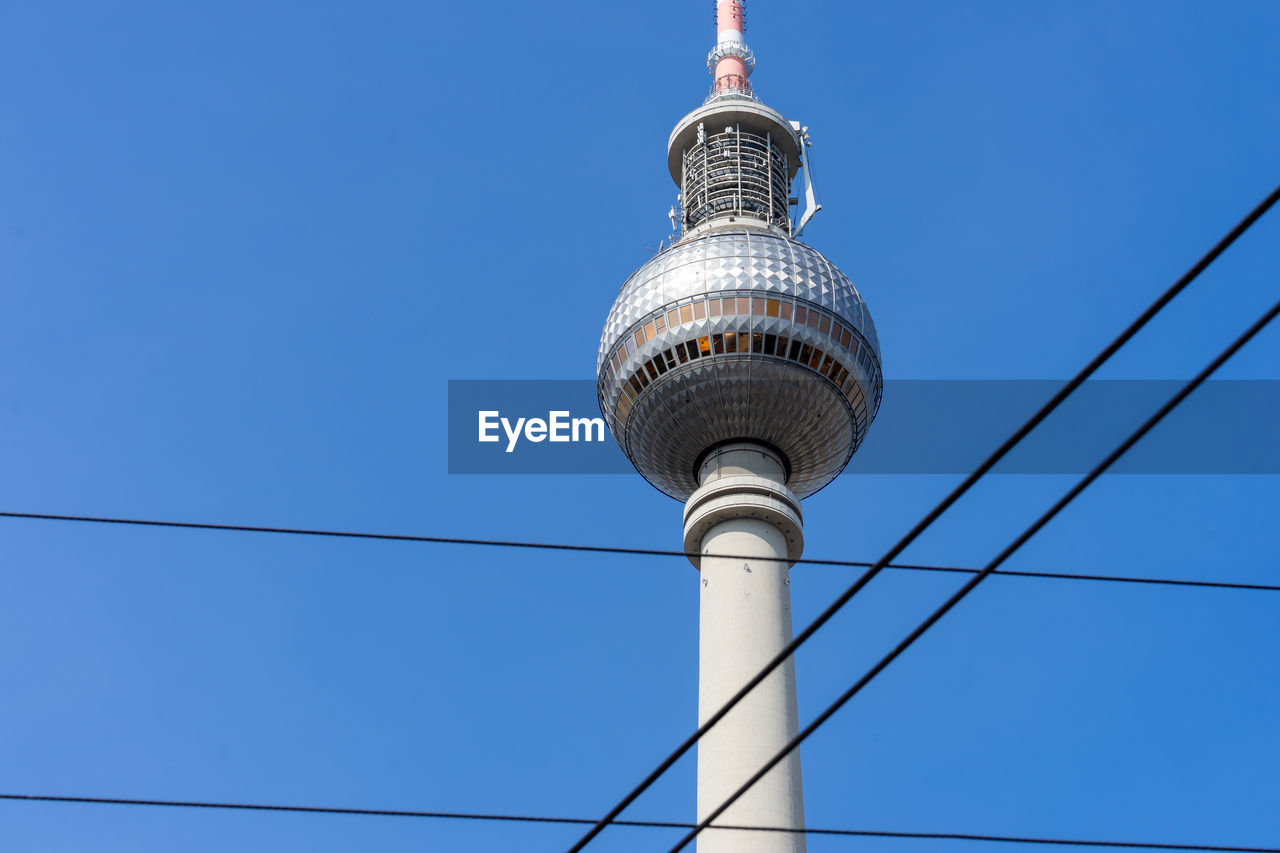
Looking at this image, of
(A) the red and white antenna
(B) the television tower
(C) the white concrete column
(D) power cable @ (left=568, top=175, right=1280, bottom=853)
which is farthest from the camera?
(A) the red and white antenna

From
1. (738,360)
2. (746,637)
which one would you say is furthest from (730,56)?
(746,637)

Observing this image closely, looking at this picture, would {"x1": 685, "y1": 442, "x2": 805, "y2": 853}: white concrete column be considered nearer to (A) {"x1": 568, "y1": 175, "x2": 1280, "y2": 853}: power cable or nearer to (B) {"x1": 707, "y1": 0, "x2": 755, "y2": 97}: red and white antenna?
(B) {"x1": 707, "y1": 0, "x2": 755, "y2": 97}: red and white antenna

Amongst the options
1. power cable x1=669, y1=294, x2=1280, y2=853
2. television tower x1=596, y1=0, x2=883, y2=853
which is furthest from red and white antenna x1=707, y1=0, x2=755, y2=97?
power cable x1=669, y1=294, x2=1280, y2=853

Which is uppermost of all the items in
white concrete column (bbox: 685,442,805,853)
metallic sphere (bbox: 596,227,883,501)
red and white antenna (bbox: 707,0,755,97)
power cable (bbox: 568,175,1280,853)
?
red and white antenna (bbox: 707,0,755,97)

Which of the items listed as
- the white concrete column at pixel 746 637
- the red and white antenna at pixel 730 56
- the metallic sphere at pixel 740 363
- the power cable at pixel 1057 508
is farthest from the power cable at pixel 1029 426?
the red and white antenna at pixel 730 56

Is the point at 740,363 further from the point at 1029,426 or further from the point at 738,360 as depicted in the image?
the point at 1029,426

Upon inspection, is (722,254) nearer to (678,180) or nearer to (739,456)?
(739,456)
